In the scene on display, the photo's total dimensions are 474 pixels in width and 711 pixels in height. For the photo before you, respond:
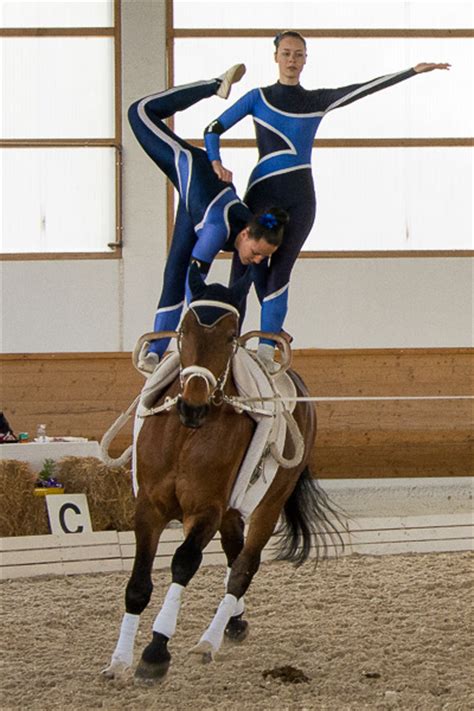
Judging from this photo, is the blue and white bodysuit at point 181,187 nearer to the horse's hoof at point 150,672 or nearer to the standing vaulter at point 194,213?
the standing vaulter at point 194,213

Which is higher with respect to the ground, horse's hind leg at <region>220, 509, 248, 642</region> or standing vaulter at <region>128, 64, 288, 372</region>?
standing vaulter at <region>128, 64, 288, 372</region>

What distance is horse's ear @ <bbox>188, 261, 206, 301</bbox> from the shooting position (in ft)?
8.44

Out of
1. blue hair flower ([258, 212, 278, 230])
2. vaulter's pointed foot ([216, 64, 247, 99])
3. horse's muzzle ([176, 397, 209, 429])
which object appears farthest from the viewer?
vaulter's pointed foot ([216, 64, 247, 99])

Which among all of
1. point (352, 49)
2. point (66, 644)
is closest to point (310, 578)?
point (66, 644)

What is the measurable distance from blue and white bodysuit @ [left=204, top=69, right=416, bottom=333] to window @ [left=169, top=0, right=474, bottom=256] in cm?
369

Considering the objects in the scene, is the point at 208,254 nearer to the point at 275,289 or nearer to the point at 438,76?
the point at 275,289

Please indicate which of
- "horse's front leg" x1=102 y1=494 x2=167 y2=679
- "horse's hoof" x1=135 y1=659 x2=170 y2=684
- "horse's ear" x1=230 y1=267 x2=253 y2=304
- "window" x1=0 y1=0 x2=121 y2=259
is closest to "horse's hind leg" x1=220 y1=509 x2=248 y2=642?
"horse's front leg" x1=102 y1=494 x2=167 y2=679

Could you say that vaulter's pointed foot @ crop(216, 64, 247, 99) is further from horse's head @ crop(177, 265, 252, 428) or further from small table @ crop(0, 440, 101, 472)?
small table @ crop(0, 440, 101, 472)

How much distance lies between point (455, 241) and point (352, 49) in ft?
4.38

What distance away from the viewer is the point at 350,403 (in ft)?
22.5

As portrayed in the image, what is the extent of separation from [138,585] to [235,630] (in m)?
0.62

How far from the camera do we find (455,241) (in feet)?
22.8

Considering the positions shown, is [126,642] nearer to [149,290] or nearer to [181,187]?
[181,187]

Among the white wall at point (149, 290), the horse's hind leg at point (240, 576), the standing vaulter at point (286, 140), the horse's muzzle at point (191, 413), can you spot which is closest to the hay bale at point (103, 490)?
the white wall at point (149, 290)
